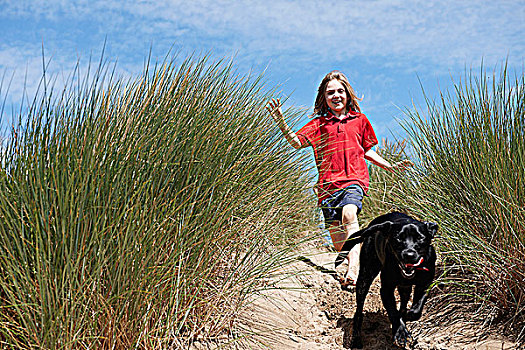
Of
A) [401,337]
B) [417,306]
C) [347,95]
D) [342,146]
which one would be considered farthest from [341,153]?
[401,337]

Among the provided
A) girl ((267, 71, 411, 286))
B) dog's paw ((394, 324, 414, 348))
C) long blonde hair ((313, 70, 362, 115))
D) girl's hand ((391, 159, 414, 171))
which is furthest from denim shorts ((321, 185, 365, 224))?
dog's paw ((394, 324, 414, 348))

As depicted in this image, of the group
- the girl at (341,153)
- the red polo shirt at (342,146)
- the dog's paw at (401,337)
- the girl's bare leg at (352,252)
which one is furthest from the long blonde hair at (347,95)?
the dog's paw at (401,337)

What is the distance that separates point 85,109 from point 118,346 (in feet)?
3.96

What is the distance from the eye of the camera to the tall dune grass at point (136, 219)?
2.16 m

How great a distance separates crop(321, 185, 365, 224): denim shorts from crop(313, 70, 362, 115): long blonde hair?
2.82ft

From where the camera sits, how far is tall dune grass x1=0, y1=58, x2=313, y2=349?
7.07 feet

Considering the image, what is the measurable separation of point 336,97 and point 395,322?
2.16 metres

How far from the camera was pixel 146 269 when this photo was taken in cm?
231

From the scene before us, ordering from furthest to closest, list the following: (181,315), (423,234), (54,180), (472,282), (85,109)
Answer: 1. (472,282)
2. (423,234)
3. (85,109)
4. (181,315)
5. (54,180)

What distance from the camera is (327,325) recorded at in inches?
142

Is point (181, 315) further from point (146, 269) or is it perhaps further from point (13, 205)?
point (13, 205)

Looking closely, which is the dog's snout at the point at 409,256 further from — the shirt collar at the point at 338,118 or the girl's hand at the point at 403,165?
the shirt collar at the point at 338,118

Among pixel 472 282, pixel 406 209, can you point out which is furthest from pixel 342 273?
pixel 472 282

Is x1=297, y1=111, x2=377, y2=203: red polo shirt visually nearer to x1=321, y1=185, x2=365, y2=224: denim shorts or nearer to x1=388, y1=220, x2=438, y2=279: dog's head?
x1=321, y1=185, x2=365, y2=224: denim shorts
